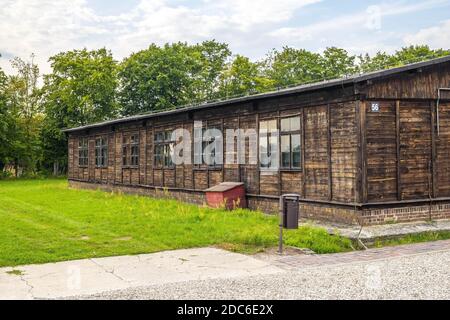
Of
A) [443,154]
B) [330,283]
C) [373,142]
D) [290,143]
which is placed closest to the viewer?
[330,283]

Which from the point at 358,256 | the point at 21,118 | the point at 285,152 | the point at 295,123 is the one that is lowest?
the point at 358,256

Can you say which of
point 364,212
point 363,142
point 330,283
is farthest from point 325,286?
point 363,142

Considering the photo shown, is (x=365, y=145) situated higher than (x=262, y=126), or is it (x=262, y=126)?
(x=262, y=126)

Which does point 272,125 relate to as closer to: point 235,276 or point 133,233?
point 133,233

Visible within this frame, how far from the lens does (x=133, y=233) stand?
1265cm

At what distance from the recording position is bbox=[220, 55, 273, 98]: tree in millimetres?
52781

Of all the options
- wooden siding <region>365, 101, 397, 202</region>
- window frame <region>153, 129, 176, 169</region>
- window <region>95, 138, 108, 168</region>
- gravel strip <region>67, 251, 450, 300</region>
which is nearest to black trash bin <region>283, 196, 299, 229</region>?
gravel strip <region>67, 251, 450, 300</region>

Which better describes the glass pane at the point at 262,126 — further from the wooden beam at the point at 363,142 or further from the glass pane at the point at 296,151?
the wooden beam at the point at 363,142

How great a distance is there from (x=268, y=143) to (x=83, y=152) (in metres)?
19.5

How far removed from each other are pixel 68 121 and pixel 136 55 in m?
9.93

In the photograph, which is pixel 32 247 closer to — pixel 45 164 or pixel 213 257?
pixel 213 257

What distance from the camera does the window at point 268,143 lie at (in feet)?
53.1

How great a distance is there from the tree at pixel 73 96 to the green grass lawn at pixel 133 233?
3431cm

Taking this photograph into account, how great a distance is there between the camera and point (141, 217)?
51.4ft
